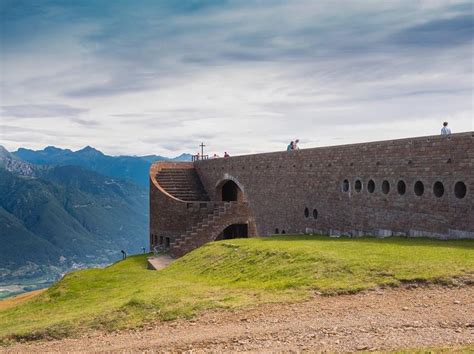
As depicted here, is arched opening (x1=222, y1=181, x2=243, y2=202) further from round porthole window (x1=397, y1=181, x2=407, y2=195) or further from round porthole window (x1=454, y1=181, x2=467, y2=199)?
round porthole window (x1=454, y1=181, x2=467, y2=199)

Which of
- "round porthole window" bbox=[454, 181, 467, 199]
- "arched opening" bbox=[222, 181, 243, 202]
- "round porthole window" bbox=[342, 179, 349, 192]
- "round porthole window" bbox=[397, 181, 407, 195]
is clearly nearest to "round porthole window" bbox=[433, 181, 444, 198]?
"round porthole window" bbox=[454, 181, 467, 199]

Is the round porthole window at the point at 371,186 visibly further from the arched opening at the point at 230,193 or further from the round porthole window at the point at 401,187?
the arched opening at the point at 230,193

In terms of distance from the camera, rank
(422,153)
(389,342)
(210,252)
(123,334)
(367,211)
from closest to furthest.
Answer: (389,342) → (123,334) → (422,153) → (210,252) → (367,211)

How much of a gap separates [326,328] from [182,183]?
34.1 metres

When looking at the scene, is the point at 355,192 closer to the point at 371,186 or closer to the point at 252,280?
the point at 371,186

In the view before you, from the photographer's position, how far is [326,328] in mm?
11906

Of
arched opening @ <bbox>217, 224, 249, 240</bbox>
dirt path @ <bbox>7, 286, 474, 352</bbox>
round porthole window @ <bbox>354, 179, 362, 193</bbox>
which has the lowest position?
dirt path @ <bbox>7, 286, 474, 352</bbox>

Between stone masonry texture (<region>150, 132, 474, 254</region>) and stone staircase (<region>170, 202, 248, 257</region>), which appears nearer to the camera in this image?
stone masonry texture (<region>150, 132, 474, 254</region>)

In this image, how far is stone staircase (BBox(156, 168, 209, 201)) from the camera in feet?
144

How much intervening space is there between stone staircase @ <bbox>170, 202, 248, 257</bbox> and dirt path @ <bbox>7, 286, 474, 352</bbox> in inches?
673

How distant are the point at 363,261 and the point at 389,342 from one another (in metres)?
5.62

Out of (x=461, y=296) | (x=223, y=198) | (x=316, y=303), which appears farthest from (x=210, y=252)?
(x=223, y=198)

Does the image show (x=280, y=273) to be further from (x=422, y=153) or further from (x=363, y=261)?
(x=422, y=153)

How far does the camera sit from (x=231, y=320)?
1357 centimetres
